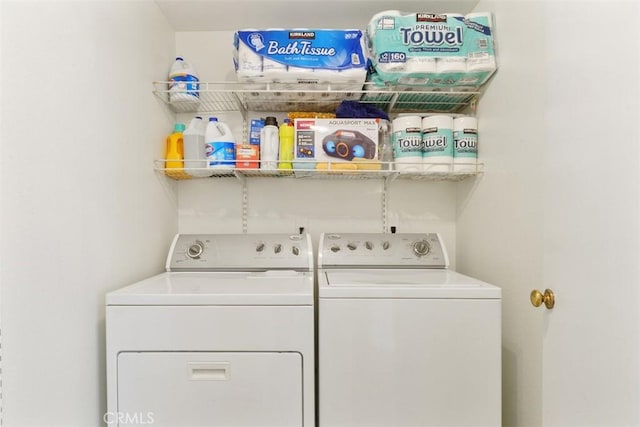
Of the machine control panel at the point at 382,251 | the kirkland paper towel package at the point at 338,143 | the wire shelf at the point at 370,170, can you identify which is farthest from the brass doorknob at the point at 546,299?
the kirkland paper towel package at the point at 338,143

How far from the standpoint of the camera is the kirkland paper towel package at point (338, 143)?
164 cm

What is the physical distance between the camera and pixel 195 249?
5.41 feet

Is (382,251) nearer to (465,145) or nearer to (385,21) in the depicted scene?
(465,145)

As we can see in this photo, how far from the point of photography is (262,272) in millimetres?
1589

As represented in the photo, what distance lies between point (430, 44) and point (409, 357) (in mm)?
1348

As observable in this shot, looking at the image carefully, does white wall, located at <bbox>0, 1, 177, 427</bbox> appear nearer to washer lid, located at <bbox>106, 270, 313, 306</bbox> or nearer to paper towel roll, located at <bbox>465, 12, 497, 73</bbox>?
washer lid, located at <bbox>106, 270, 313, 306</bbox>

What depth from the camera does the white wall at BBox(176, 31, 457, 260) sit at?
1.94 m

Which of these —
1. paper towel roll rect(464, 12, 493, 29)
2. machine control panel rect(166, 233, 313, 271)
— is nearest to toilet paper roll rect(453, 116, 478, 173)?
paper towel roll rect(464, 12, 493, 29)

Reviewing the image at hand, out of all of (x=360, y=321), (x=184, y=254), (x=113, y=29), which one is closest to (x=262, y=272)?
(x=184, y=254)

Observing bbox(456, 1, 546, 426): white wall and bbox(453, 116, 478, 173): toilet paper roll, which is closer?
bbox(456, 1, 546, 426): white wall

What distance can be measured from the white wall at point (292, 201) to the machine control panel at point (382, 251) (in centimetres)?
25

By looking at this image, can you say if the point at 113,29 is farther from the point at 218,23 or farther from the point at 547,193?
the point at 547,193

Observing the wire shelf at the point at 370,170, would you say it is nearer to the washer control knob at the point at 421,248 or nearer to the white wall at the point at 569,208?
the white wall at the point at 569,208

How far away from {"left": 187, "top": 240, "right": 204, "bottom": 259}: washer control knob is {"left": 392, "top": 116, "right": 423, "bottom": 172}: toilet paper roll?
1047 millimetres
